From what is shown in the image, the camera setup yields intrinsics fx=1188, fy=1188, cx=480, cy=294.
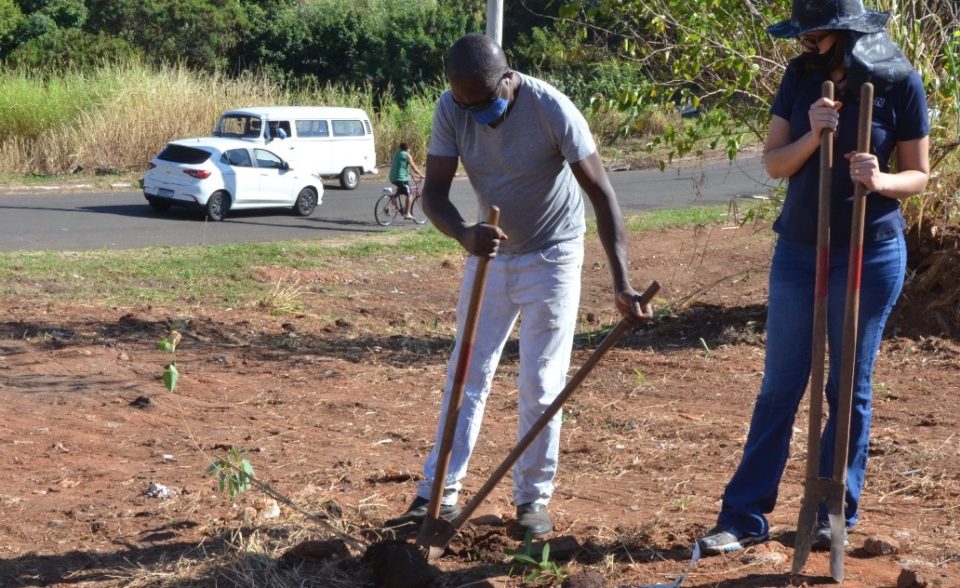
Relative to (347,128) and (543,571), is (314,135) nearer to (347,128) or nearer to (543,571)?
(347,128)

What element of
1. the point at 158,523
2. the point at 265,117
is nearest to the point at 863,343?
the point at 158,523

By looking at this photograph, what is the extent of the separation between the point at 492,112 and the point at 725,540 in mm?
1670

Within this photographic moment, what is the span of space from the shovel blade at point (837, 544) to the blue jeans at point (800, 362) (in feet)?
0.90

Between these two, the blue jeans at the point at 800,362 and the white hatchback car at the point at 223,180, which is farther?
the white hatchback car at the point at 223,180

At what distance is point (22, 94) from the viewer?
27578 millimetres

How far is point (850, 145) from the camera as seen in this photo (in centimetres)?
388

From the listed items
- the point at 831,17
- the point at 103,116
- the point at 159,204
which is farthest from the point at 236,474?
the point at 103,116

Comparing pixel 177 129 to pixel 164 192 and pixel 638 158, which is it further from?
pixel 638 158

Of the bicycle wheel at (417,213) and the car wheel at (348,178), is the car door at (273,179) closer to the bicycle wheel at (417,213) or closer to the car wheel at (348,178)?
the bicycle wheel at (417,213)

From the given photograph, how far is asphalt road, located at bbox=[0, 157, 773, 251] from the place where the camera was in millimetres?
16453

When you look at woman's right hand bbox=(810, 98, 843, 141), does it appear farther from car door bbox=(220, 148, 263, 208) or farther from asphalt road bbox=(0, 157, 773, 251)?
car door bbox=(220, 148, 263, 208)

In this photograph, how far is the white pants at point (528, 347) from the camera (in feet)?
14.0

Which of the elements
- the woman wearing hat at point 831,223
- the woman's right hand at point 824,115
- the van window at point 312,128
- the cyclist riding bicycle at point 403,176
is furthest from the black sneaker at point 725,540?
the van window at point 312,128

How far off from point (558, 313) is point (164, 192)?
16.6m
